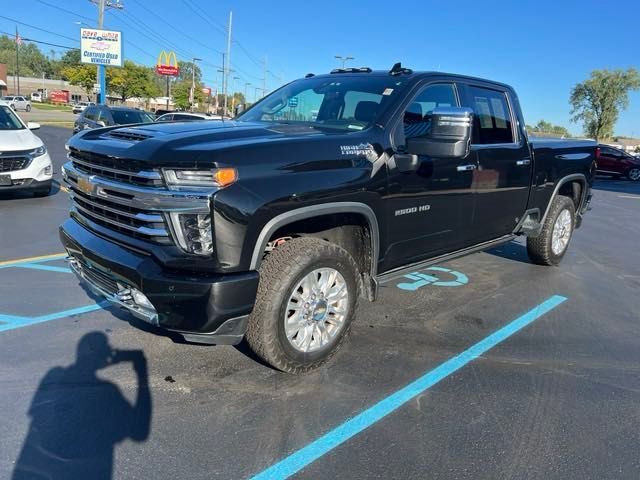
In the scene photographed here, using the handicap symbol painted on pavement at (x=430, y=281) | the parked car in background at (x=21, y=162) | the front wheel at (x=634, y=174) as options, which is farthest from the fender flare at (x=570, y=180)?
the front wheel at (x=634, y=174)

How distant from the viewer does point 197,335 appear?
2.94 m

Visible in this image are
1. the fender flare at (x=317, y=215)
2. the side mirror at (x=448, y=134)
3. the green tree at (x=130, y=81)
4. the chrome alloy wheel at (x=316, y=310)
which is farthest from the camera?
the green tree at (x=130, y=81)

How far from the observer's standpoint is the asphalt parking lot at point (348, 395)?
2.65 m

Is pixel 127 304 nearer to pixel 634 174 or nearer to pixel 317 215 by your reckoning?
pixel 317 215

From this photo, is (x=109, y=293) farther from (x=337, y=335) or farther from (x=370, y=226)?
(x=370, y=226)

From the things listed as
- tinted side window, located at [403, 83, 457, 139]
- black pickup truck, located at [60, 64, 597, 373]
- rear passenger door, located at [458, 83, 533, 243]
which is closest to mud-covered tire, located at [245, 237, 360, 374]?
black pickup truck, located at [60, 64, 597, 373]

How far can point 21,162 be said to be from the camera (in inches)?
343

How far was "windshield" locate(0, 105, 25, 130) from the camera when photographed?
9.38m

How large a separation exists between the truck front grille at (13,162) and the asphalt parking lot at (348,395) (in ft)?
13.6

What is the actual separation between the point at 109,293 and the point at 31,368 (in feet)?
2.55

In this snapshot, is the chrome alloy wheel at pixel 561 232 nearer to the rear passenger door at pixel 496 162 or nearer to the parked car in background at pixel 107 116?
the rear passenger door at pixel 496 162

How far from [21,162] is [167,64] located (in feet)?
152

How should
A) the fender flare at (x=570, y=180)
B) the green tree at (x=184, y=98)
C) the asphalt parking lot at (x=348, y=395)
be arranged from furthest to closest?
the green tree at (x=184, y=98) → the fender flare at (x=570, y=180) → the asphalt parking lot at (x=348, y=395)

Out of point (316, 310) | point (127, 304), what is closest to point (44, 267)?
point (127, 304)
